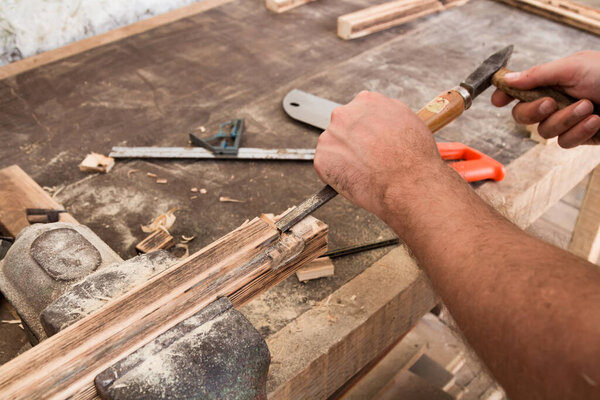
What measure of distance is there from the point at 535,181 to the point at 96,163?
1.48m

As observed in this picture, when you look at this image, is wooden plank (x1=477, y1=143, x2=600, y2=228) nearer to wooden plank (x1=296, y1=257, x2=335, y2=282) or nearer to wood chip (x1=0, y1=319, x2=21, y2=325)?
wooden plank (x1=296, y1=257, x2=335, y2=282)

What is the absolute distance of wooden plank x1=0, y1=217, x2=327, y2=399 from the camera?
821mm

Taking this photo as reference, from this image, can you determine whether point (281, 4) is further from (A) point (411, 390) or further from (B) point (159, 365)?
(B) point (159, 365)

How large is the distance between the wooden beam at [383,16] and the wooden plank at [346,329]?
138 centimetres

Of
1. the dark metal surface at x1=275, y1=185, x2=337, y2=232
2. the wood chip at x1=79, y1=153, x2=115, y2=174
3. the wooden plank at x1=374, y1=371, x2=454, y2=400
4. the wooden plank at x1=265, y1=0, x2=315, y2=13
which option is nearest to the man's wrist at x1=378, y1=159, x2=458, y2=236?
the dark metal surface at x1=275, y1=185, x2=337, y2=232

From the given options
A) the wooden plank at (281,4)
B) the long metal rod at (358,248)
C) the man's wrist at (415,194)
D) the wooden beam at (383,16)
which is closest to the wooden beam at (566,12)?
the wooden beam at (383,16)

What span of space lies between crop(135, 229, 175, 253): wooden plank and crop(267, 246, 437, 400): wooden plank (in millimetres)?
430

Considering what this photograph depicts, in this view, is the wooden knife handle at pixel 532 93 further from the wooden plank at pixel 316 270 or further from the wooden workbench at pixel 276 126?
the wooden plank at pixel 316 270

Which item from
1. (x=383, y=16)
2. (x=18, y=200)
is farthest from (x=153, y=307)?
(x=383, y=16)

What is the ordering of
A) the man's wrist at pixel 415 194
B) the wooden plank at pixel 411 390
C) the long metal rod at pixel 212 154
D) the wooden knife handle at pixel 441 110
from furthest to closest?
the wooden plank at pixel 411 390 → the long metal rod at pixel 212 154 → the wooden knife handle at pixel 441 110 → the man's wrist at pixel 415 194

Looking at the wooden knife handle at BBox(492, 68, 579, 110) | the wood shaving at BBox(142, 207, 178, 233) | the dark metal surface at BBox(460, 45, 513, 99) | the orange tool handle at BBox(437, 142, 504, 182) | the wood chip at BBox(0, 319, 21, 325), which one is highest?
the dark metal surface at BBox(460, 45, 513, 99)

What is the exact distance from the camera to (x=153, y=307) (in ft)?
3.09

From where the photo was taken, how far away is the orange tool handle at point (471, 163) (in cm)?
160

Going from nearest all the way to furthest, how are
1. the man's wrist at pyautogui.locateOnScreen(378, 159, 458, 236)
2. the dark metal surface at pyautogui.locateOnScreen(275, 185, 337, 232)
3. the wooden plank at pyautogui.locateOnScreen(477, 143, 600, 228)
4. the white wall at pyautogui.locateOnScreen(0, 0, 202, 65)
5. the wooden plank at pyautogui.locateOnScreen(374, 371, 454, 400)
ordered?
the man's wrist at pyautogui.locateOnScreen(378, 159, 458, 236) < the dark metal surface at pyautogui.locateOnScreen(275, 185, 337, 232) < the wooden plank at pyautogui.locateOnScreen(477, 143, 600, 228) < the wooden plank at pyautogui.locateOnScreen(374, 371, 454, 400) < the white wall at pyautogui.locateOnScreen(0, 0, 202, 65)
